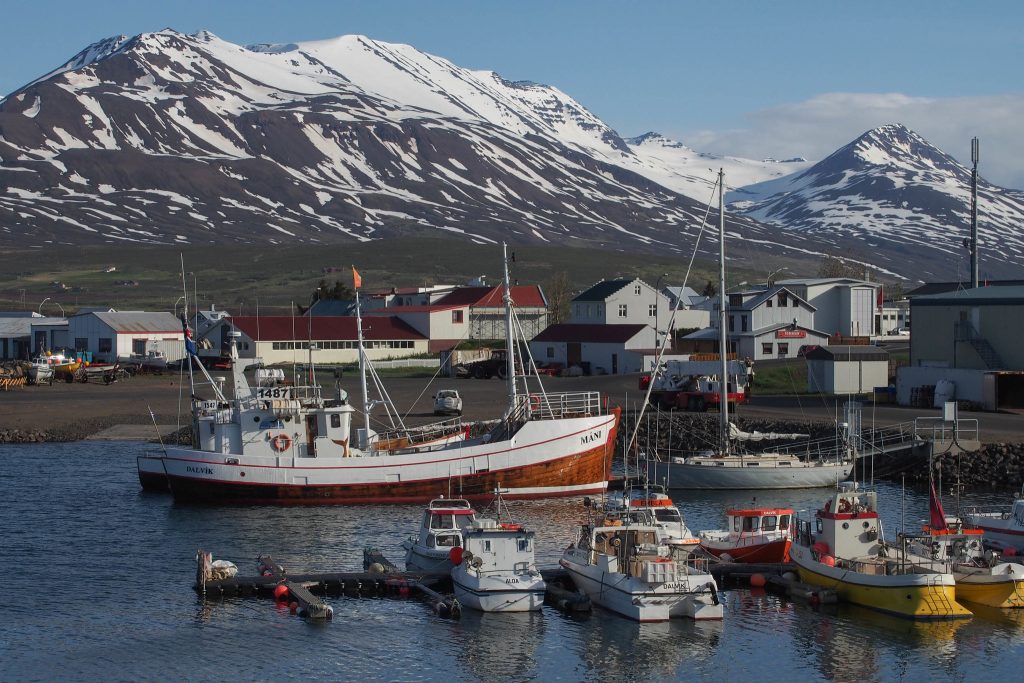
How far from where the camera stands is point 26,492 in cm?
5309

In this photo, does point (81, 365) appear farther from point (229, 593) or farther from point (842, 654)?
point (842, 654)

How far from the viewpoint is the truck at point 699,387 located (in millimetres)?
73688

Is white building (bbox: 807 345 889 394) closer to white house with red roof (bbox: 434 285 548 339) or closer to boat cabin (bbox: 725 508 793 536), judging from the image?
boat cabin (bbox: 725 508 793 536)

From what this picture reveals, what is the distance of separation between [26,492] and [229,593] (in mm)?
20167

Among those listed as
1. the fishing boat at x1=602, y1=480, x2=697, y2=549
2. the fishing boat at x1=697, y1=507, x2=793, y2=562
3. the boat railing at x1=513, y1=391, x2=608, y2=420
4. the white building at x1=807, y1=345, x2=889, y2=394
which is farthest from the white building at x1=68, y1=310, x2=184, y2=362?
the fishing boat at x1=602, y1=480, x2=697, y2=549

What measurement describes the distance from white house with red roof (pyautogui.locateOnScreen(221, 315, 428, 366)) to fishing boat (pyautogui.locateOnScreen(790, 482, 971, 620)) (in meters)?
72.2

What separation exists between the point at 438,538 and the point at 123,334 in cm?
8184

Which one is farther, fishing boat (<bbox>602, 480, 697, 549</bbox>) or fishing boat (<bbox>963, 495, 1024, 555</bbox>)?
fishing boat (<bbox>963, 495, 1024, 555</bbox>)

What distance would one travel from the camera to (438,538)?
37.6 metres

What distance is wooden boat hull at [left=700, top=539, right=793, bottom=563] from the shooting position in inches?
1548

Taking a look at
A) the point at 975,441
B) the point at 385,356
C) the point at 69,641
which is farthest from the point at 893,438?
the point at 385,356

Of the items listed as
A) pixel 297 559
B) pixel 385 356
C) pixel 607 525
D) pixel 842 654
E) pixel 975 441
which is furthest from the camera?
pixel 385 356

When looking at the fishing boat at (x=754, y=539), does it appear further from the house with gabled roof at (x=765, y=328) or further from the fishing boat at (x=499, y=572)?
the house with gabled roof at (x=765, y=328)

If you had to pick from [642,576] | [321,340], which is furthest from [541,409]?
[321,340]
